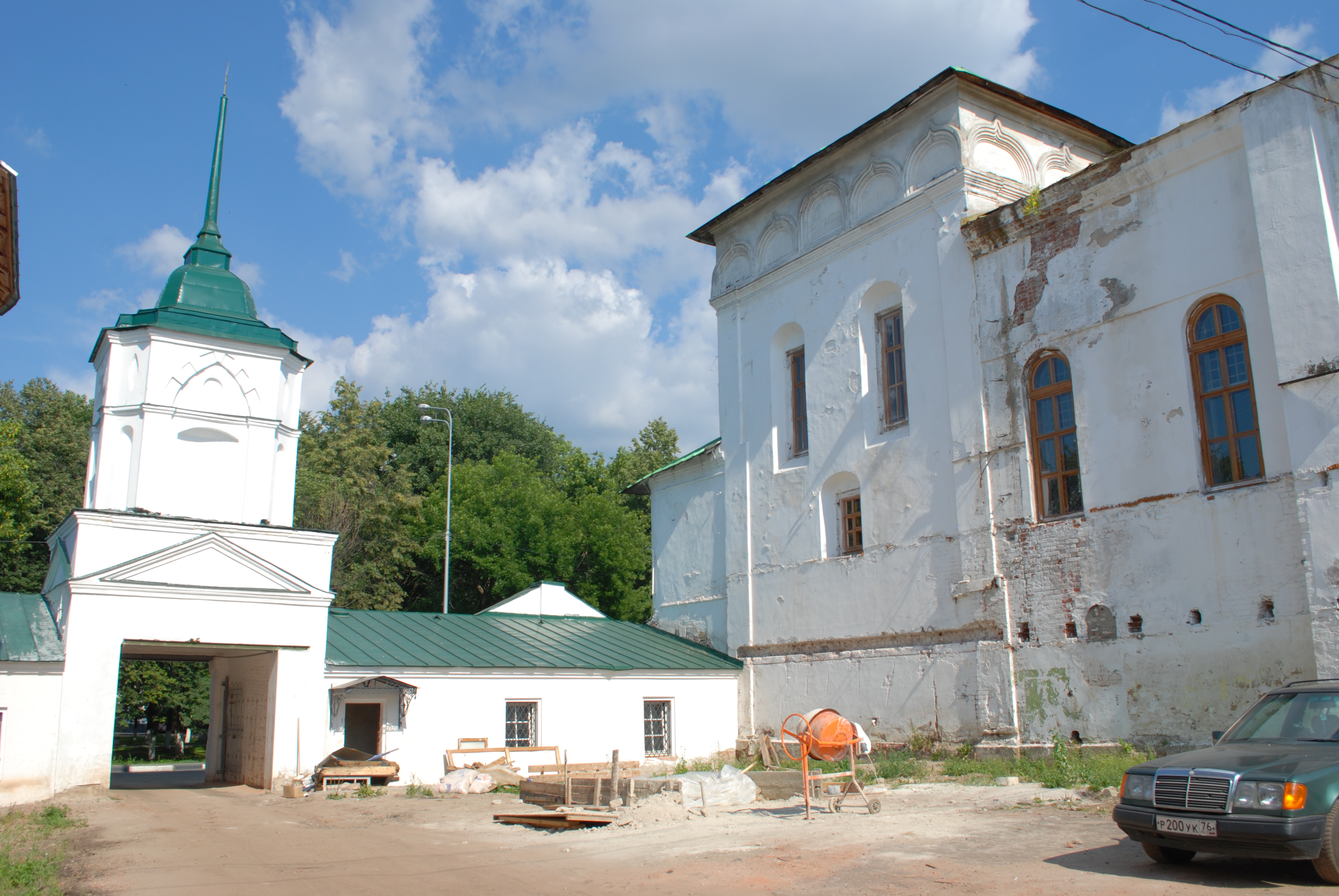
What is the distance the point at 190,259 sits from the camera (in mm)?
19609

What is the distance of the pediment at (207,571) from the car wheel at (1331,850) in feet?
50.8

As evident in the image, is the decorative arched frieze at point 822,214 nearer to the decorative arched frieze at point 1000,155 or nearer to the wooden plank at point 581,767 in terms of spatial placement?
the decorative arched frieze at point 1000,155

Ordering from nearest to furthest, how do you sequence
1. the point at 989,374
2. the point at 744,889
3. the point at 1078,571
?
the point at 744,889 → the point at 1078,571 → the point at 989,374

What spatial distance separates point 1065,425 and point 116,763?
31635 mm

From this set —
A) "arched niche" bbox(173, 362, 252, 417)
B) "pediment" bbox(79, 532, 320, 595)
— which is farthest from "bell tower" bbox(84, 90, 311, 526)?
"pediment" bbox(79, 532, 320, 595)

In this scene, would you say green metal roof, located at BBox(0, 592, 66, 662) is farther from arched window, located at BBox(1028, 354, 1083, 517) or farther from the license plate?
arched window, located at BBox(1028, 354, 1083, 517)

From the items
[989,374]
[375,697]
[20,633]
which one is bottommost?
[375,697]

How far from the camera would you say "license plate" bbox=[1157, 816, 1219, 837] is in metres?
6.98

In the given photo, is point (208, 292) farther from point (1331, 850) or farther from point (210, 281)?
point (1331, 850)

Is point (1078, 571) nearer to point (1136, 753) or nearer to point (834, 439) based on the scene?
point (1136, 753)

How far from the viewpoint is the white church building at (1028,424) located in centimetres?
1305

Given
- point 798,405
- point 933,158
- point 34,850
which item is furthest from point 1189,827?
point 798,405

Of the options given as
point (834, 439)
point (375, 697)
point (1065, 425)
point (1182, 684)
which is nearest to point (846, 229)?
point (834, 439)

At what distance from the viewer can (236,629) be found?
1688 centimetres
